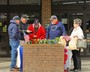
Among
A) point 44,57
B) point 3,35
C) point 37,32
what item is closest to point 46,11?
point 3,35

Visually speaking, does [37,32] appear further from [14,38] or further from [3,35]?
[3,35]

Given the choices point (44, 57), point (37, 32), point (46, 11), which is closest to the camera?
point (44, 57)

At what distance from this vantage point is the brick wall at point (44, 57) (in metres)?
9.18

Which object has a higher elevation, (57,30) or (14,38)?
(57,30)

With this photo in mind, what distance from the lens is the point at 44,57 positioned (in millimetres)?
9195

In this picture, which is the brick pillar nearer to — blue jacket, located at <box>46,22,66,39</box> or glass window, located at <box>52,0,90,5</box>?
glass window, located at <box>52,0,90,5</box>

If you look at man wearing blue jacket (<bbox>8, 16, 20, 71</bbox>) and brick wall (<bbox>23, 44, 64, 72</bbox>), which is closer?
brick wall (<bbox>23, 44, 64, 72</bbox>)

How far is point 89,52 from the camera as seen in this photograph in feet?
50.2

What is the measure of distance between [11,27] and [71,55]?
90.0 inches

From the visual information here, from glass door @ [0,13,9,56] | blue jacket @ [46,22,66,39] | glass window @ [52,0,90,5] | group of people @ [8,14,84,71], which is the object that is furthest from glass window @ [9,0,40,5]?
blue jacket @ [46,22,66,39]

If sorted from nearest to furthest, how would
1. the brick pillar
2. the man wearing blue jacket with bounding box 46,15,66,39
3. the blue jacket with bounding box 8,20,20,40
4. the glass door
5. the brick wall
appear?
the brick wall, the man wearing blue jacket with bounding box 46,15,66,39, the blue jacket with bounding box 8,20,20,40, the brick pillar, the glass door

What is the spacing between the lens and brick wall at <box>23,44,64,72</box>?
9.18 m

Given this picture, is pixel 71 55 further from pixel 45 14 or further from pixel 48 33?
pixel 45 14

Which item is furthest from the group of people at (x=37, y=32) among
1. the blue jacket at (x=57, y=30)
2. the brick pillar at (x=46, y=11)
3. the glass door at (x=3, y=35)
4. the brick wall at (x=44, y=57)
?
the glass door at (x=3, y=35)
